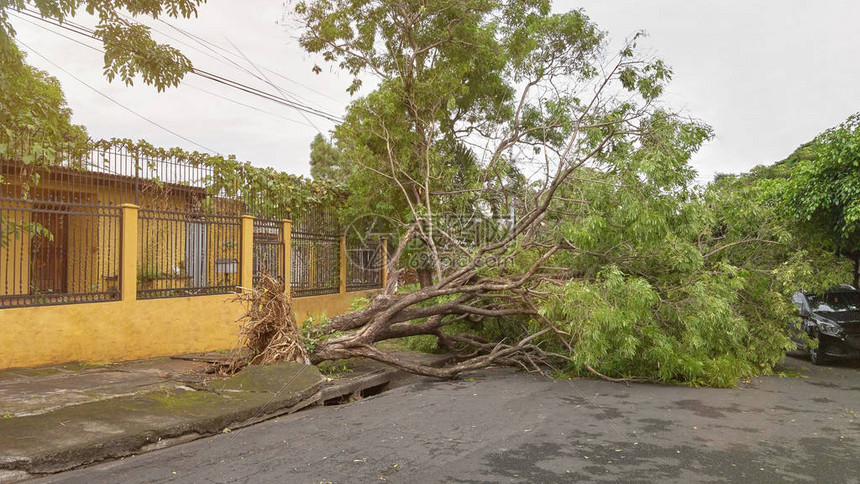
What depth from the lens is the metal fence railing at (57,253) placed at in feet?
26.7

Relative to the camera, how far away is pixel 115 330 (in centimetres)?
915

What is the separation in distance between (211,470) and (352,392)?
3665 millimetres

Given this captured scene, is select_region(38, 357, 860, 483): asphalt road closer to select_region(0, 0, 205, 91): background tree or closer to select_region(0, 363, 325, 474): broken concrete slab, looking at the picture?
select_region(0, 363, 325, 474): broken concrete slab

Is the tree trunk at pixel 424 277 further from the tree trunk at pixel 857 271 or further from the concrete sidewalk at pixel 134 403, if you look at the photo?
the tree trunk at pixel 857 271

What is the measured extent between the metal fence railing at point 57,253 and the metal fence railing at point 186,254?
0.52m

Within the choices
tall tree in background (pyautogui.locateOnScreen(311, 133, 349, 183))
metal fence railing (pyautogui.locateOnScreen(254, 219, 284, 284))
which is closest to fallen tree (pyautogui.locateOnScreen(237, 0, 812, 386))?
metal fence railing (pyautogui.locateOnScreen(254, 219, 284, 284))

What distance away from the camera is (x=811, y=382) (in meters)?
9.23

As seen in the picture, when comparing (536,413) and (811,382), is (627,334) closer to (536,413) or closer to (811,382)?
(536,413)

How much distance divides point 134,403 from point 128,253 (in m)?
3.89

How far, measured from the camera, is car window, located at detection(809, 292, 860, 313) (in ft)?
37.4

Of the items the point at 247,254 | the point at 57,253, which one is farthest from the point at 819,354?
the point at 57,253

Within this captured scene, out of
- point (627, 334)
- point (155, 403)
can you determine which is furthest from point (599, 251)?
point (155, 403)

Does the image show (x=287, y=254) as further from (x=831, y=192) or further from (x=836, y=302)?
(x=836, y=302)

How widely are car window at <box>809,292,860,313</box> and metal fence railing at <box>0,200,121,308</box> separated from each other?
13179 mm
